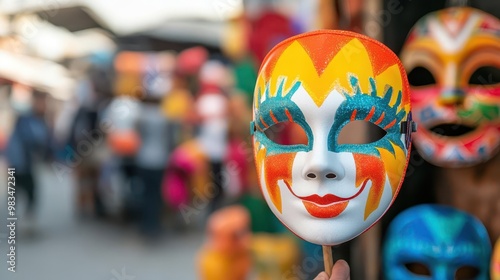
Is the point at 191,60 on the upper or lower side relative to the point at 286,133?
upper

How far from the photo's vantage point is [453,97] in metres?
1.80

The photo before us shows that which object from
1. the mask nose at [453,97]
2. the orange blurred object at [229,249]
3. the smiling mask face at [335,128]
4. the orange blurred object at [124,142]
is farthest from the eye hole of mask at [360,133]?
the orange blurred object at [124,142]

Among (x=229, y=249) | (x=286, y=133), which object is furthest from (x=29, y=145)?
(x=286, y=133)

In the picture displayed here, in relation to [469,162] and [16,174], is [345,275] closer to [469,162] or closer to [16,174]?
[469,162]

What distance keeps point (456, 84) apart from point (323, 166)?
2.90 ft

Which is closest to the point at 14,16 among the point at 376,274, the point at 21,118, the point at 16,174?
the point at 21,118

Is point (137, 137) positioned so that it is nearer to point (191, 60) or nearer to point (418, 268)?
point (191, 60)

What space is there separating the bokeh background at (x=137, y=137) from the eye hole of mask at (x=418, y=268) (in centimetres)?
45

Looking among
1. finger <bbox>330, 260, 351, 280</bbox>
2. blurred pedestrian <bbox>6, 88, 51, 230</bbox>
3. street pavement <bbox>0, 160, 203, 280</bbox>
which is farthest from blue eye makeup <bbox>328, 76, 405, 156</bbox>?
blurred pedestrian <bbox>6, 88, 51, 230</bbox>

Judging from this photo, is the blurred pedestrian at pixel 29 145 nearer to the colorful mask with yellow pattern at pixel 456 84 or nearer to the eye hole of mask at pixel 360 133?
the eye hole of mask at pixel 360 133

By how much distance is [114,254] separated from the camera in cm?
282

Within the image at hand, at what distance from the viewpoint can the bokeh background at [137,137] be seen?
2.34 meters

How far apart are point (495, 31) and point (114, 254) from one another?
74.2 inches

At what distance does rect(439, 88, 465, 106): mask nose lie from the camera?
1800 millimetres
